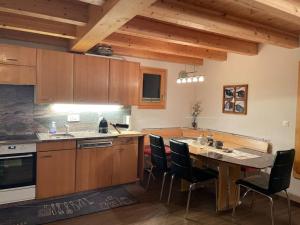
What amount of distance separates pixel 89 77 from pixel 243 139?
2.84 metres

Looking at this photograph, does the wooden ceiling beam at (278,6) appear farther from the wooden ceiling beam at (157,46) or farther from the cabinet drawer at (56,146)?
the cabinet drawer at (56,146)

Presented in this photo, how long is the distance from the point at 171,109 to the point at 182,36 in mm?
2162

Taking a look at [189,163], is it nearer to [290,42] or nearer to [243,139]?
[243,139]

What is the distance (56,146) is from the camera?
3307mm

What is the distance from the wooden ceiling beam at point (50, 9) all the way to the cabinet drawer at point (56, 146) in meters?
1.61

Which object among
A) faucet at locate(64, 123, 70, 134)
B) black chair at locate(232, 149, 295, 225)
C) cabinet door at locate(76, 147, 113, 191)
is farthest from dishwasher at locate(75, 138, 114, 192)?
black chair at locate(232, 149, 295, 225)

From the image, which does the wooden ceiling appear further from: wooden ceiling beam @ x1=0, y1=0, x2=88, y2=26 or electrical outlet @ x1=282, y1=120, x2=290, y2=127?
electrical outlet @ x1=282, y1=120, x2=290, y2=127

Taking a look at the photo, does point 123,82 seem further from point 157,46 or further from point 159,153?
point 159,153

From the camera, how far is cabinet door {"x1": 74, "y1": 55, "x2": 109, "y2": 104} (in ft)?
12.0

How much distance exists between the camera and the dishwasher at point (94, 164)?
3523 millimetres

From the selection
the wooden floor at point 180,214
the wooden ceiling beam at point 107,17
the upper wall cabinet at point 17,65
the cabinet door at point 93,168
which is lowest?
the wooden floor at point 180,214

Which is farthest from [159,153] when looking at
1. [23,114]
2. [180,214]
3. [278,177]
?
[23,114]

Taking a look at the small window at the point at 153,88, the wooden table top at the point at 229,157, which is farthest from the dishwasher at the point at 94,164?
the small window at the point at 153,88

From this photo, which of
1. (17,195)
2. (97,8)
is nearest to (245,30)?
(97,8)
